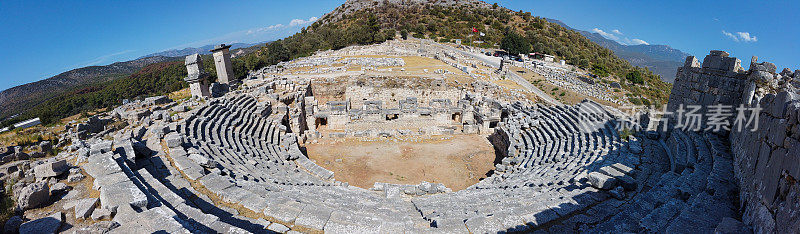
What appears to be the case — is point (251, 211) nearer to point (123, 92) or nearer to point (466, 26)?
point (123, 92)

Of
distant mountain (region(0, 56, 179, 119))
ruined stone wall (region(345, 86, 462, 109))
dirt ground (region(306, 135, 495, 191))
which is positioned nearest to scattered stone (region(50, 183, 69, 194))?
dirt ground (region(306, 135, 495, 191))

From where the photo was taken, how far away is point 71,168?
8133mm

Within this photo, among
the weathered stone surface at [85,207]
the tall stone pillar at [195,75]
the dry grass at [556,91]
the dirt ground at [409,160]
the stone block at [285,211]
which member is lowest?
the dirt ground at [409,160]

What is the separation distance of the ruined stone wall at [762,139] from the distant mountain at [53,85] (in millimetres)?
74475

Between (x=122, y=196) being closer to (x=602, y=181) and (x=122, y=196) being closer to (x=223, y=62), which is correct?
(x=602, y=181)

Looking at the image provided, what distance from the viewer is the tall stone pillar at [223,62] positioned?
997 inches

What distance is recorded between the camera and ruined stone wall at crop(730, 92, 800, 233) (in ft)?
15.0

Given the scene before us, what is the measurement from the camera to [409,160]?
775 inches

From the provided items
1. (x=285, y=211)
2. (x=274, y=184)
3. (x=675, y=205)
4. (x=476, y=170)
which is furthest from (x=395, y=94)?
(x=675, y=205)

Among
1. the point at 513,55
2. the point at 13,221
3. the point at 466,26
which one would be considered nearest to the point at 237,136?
the point at 13,221

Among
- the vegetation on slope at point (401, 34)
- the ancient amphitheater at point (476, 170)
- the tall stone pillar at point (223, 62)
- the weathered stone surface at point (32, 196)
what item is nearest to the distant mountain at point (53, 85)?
the vegetation on slope at point (401, 34)

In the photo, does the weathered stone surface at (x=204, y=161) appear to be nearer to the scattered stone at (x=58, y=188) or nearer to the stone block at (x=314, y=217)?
the scattered stone at (x=58, y=188)

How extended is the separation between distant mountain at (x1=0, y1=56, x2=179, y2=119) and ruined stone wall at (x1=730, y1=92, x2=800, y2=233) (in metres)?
74.4

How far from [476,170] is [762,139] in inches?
497
